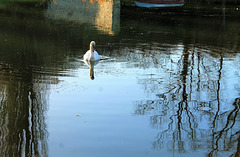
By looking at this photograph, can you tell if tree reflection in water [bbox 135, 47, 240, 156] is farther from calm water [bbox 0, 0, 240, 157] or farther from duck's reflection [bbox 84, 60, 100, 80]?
duck's reflection [bbox 84, 60, 100, 80]

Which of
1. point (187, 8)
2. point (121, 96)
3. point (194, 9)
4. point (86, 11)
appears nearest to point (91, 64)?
point (121, 96)

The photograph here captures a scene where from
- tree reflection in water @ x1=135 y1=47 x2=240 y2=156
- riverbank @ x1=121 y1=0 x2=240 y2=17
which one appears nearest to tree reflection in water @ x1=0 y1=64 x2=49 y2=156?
tree reflection in water @ x1=135 y1=47 x2=240 y2=156

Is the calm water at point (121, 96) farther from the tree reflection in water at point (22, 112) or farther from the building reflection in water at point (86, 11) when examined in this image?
the building reflection in water at point (86, 11)

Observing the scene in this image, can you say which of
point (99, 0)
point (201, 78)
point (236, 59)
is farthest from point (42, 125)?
point (99, 0)

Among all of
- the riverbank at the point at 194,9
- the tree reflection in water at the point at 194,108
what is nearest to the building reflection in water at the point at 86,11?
the riverbank at the point at 194,9

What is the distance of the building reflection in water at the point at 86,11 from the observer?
101 feet

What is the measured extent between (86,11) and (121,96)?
24315 millimetres

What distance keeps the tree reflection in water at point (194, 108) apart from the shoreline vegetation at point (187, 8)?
951 inches

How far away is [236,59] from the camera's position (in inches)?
649

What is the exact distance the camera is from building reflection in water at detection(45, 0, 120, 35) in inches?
1210

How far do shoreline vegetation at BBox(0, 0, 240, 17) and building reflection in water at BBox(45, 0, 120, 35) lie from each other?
3041mm

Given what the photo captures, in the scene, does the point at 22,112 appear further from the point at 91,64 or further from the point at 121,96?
the point at 91,64

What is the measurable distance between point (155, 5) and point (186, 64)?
27.6 m

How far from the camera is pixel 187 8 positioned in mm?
40469
